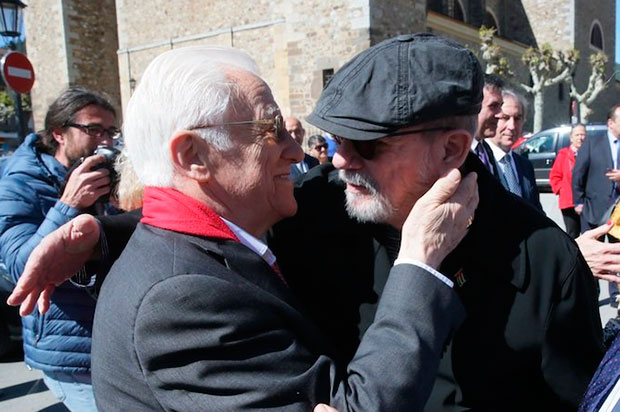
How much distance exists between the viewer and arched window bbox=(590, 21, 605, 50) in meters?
32.3

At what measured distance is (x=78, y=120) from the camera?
2.73 meters

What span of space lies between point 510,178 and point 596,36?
115 feet

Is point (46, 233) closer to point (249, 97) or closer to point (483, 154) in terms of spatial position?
point (249, 97)

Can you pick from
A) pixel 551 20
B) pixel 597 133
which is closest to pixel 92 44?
pixel 597 133

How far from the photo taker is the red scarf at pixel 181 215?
48.2 inches

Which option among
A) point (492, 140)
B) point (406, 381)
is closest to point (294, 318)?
point (406, 381)

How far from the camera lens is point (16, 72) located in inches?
274

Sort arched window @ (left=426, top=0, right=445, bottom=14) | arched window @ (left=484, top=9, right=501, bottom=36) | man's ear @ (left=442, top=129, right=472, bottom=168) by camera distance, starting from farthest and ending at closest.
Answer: arched window @ (left=484, top=9, right=501, bottom=36), arched window @ (left=426, top=0, right=445, bottom=14), man's ear @ (left=442, top=129, right=472, bottom=168)

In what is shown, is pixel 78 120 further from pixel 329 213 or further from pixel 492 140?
pixel 492 140

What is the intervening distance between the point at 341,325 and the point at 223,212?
0.53m

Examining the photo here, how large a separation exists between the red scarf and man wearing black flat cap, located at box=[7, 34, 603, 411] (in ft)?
1.34

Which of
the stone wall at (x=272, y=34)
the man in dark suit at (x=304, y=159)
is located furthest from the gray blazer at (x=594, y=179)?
the stone wall at (x=272, y=34)

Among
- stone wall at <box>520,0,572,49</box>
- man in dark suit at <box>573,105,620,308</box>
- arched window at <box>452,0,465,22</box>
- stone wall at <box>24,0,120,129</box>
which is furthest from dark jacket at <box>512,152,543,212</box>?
stone wall at <box>520,0,572,49</box>

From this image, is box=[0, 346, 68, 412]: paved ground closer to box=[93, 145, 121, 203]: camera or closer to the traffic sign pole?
box=[93, 145, 121, 203]: camera
